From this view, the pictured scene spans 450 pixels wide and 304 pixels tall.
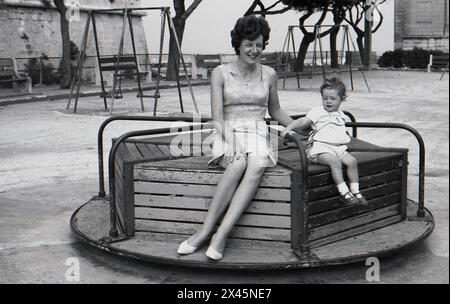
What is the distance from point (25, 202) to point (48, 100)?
36.5ft

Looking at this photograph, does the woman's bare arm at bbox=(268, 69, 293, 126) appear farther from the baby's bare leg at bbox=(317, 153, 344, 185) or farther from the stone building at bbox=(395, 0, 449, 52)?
the stone building at bbox=(395, 0, 449, 52)

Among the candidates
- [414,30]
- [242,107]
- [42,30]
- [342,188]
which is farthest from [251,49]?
[414,30]

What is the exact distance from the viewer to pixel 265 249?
13.3 ft

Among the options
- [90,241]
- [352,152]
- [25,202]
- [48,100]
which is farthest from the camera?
[48,100]

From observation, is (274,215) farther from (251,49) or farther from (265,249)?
(251,49)

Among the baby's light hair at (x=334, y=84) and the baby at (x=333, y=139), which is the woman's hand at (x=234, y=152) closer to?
the baby at (x=333, y=139)

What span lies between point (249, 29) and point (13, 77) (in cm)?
1498

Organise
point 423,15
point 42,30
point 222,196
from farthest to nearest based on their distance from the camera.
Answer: point 423,15 → point 42,30 → point 222,196

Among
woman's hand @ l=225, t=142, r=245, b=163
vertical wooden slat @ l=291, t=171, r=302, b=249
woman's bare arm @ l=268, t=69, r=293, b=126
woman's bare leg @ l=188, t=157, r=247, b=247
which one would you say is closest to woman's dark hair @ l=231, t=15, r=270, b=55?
woman's bare arm @ l=268, t=69, r=293, b=126

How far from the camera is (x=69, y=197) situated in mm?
6109

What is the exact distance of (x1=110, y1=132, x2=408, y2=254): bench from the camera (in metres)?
4.00

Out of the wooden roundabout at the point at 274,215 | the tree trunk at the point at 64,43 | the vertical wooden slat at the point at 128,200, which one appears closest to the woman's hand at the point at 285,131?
the wooden roundabout at the point at 274,215
